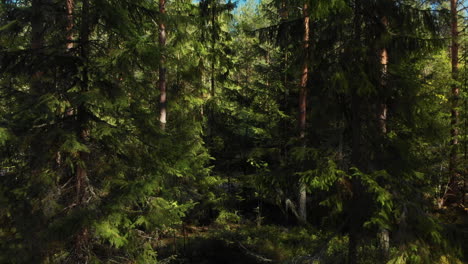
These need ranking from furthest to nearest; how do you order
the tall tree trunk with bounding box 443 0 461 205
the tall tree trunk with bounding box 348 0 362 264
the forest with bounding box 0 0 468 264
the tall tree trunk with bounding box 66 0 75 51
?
the tall tree trunk with bounding box 443 0 461 205
the tall tree trunk with bounding box 66 0 75 51
the tall tree trunk with bounding box 348 0 362 264
the forest with bounding box 0 0 468 264

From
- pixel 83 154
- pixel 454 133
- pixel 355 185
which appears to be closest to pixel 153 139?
pixel 83 154

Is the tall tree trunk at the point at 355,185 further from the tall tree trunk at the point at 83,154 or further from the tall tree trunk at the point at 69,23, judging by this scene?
the tall tree trunk at the point at 69,23

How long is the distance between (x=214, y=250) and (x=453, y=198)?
38.1 ft

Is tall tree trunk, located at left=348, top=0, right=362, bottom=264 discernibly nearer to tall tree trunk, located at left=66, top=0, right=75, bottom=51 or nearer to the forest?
the forest

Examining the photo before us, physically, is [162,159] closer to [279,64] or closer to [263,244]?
[263,244]

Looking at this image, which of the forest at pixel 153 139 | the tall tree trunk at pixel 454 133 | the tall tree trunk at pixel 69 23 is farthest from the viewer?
the tall tree trunk at pixel 454 133

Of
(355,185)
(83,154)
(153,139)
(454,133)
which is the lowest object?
(355,185)

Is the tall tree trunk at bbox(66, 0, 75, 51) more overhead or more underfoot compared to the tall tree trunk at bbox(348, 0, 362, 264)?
more overhead

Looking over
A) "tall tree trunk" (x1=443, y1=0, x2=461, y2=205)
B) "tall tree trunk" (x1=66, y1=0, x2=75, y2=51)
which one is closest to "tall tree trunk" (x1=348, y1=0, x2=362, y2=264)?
"tall tree trunk" (x1=66, y1=0, x2=75, y2=51)

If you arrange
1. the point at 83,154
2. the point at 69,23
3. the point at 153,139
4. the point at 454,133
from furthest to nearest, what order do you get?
the point at 454,133 → the point at 153,139 → the point at 69,23 → the point at 83,154

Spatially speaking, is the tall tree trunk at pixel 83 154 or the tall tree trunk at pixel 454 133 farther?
the tall tree trunk at pixel 454 133

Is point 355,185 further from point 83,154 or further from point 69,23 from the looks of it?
point 69,23

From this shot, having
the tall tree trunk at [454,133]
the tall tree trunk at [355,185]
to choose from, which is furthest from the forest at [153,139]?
the tall tree trunk at [454,133]

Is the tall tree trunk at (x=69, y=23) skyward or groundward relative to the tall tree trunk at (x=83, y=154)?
skyward
